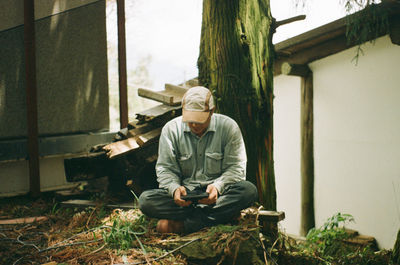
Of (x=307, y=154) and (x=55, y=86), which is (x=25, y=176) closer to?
(x=55, y=86)

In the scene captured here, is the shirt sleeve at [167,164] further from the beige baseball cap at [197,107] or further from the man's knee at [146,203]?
the beige baseball cap at [197,107]

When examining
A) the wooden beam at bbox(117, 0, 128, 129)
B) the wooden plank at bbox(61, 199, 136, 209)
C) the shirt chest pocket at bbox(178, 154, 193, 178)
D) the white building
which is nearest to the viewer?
the shirt chest pocket at bbox(178, 154, 193, 178)

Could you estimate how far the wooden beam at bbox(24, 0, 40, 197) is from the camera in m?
6.05

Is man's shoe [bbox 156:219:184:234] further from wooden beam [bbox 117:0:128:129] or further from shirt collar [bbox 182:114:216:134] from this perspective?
wooden beam [bbox 117:0:128:129]

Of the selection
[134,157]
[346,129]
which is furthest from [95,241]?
[346,129]

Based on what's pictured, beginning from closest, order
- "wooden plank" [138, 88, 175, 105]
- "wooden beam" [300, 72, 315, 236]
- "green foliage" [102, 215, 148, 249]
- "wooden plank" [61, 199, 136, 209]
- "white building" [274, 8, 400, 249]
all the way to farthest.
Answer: "green foliage" [102, 215, 148, 249] → "wooden plank" [61, 199, 136, 209] → "wooden plank" [138, 88, 175, 105] → "white building" [274, 8, 400, 249] → "wooden beam" [300, 72, 315, 236]

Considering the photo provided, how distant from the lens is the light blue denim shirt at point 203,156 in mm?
4035

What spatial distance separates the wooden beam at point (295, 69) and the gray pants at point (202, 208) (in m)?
4.16

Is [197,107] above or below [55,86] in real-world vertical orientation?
below

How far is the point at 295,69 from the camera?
7711 mm

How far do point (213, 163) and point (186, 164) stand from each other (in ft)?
1.02

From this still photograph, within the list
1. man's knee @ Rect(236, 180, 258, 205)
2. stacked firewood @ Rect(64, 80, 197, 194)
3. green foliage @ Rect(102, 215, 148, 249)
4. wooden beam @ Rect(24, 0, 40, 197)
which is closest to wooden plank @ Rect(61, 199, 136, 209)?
stacked firewood @ Rect(64, 80, 197, 194)

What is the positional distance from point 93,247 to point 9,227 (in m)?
1.65

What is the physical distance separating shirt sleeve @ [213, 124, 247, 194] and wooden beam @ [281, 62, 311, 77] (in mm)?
3906
